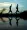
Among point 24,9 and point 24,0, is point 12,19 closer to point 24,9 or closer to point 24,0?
point 24,9

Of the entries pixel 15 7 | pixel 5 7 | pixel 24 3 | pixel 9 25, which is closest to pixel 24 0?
pixel 24 3

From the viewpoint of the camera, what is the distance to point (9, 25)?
896 mm

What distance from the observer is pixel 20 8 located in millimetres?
974

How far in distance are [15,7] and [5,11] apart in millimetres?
131

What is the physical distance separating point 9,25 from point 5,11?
177 millimetres

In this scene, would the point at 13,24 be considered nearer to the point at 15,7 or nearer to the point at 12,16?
the point at 12,16

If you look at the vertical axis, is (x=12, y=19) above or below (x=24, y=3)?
below

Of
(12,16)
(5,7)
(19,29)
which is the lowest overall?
(19,29)

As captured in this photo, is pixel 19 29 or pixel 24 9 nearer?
pixel 19 29

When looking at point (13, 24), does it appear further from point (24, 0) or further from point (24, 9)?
point (24, 0)

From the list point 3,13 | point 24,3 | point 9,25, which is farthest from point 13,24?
point 24,3

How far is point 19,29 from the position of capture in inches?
33.7

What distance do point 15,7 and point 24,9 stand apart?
114 millimetres

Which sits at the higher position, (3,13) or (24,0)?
(24,0)
